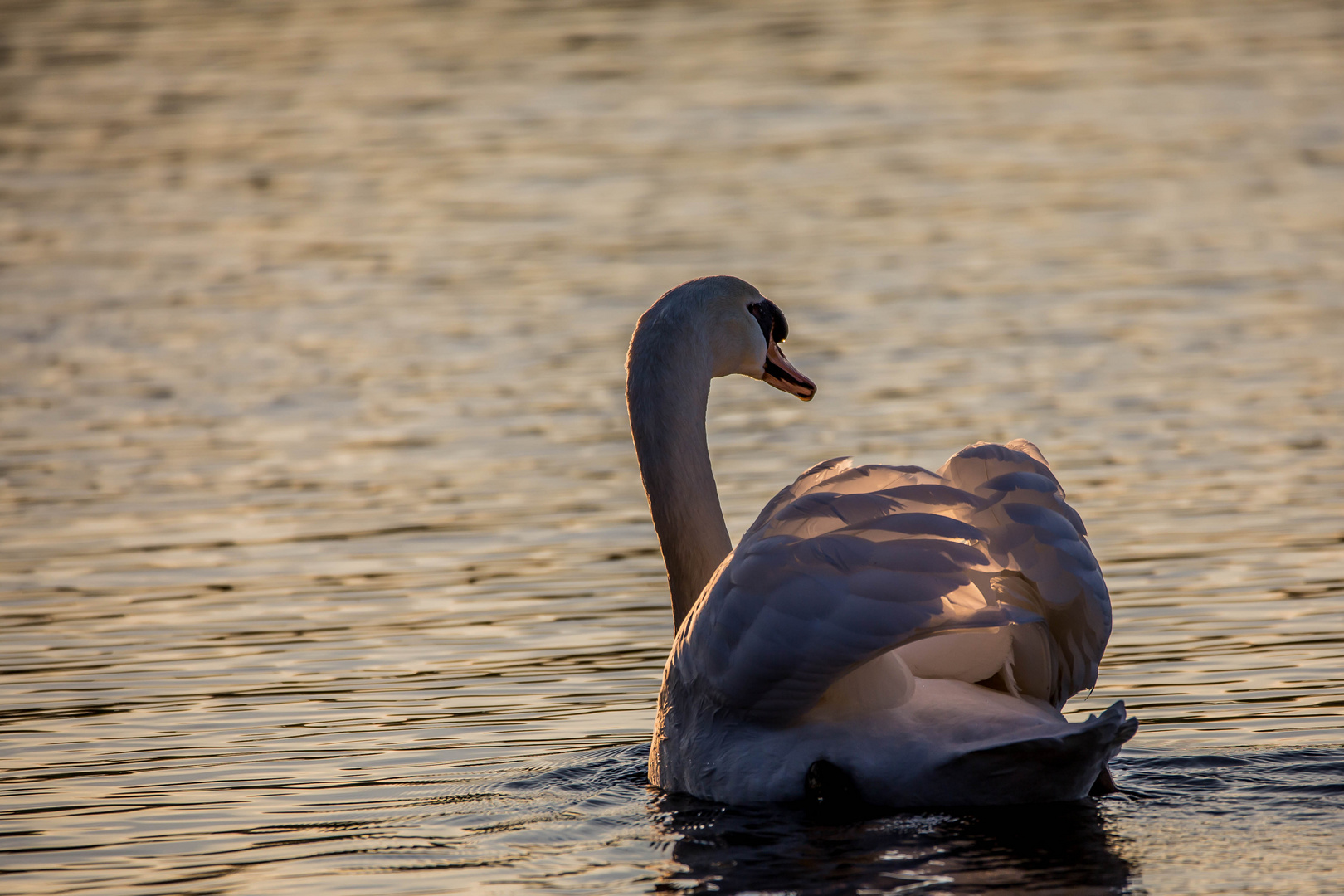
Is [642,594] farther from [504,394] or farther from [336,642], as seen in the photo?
[504,394]

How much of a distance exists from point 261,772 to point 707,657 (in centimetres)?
214

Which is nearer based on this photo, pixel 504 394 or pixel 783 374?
pixel 783 374

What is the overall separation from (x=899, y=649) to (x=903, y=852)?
0.85 meters

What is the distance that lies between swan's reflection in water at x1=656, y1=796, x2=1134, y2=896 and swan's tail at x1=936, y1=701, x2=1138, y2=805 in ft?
0.46

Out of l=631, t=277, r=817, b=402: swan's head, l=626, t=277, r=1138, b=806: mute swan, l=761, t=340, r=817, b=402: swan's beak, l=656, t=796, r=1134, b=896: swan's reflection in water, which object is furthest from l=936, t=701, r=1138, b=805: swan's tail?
l=761, t=340, r=817, b=402: swan's beak

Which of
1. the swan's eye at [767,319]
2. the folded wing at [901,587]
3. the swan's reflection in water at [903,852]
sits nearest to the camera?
the swan's reflection in water at [903,852]

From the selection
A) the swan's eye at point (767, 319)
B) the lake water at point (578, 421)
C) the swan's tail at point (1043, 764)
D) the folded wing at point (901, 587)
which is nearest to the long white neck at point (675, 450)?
the swan's eye at point (767, 319)

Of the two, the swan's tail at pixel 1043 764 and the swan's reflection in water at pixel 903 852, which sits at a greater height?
the swan's tail at pixel 1043 764

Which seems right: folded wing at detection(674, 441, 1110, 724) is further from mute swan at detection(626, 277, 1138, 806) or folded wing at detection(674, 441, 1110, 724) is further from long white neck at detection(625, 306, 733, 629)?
long white neck at detection(625, 306, 733, 629)

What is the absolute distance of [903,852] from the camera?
6.52 meters

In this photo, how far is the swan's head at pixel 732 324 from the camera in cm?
837

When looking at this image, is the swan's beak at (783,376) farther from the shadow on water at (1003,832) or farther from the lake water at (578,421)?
the shadow on water at (1003,832)

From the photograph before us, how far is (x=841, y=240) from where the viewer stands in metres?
19.9

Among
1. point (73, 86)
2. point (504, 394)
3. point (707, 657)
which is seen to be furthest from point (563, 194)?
point (707, 657)
